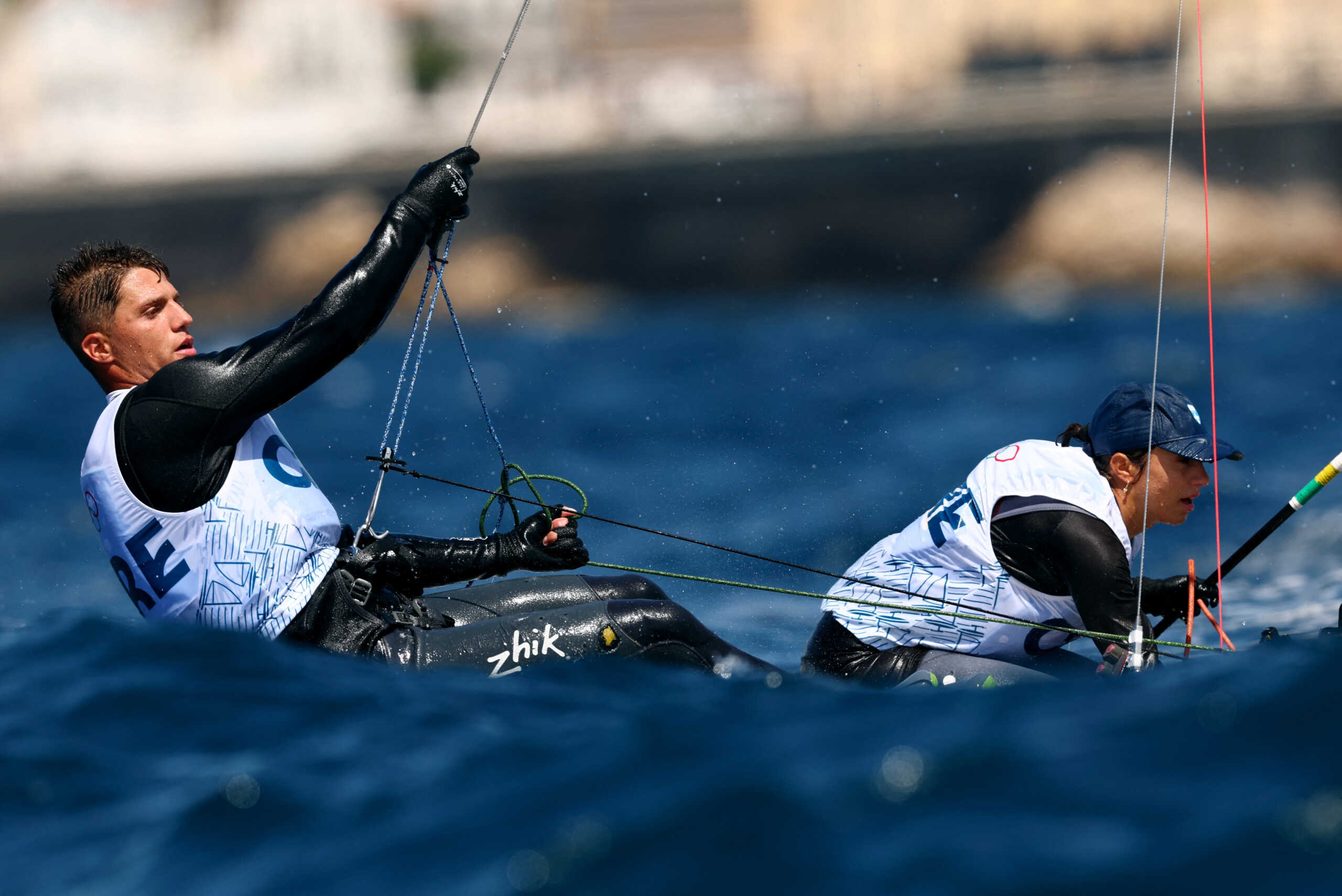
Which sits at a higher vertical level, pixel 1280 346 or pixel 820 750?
pixel 820 750

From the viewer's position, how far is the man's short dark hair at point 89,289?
2.76 metres

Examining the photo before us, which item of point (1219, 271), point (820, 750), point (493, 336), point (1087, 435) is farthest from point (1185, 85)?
point (820, 750)

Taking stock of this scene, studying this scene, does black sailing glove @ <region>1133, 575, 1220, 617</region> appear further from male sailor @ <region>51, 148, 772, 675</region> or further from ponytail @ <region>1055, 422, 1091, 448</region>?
male sailor @ <region>51, 148, 772, 675</region>

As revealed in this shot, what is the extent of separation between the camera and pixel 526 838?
2018 mm

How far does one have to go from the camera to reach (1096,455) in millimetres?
3055

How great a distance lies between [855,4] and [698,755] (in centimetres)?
1180

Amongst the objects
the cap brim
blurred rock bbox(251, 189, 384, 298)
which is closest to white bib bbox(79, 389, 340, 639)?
the cap brim

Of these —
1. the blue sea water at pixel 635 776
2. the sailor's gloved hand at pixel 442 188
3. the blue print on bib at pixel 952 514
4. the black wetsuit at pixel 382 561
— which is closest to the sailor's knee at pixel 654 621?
the black wetsuit at pixel 382 561

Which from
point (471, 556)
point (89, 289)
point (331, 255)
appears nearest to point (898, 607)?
point (471, 556)

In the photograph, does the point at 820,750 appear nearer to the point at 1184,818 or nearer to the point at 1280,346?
the point at 1184,818

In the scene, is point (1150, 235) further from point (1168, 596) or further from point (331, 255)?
point (1168, 596)

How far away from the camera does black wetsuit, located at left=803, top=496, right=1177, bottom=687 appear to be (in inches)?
113

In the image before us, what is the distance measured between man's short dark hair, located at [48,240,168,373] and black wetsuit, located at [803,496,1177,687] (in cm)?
169

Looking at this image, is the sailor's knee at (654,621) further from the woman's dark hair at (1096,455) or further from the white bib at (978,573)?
the woman's dark hair at (1096,455)
